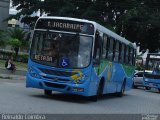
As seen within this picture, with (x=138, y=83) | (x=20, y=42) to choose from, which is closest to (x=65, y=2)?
(x=20, y=42)

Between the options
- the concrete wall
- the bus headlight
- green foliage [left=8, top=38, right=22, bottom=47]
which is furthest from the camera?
the concrete wall

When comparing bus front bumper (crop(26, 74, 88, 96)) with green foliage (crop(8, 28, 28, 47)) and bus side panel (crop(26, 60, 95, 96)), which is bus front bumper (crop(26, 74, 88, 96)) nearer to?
bus side panel (crop(26, 60, 95, 96))

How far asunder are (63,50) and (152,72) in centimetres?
2179

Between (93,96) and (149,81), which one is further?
(149,81)

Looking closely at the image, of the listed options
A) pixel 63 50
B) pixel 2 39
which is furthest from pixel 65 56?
pixel 2 39

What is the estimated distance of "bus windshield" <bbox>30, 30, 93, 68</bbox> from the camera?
19.6 metres

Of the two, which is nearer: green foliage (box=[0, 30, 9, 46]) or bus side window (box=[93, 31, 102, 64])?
bus side window (box=[93, 31, 102, 64])

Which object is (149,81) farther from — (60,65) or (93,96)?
(60,65)

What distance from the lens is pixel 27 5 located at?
64.2m

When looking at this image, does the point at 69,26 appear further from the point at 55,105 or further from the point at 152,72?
the point at 152,72

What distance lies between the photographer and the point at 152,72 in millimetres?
40500

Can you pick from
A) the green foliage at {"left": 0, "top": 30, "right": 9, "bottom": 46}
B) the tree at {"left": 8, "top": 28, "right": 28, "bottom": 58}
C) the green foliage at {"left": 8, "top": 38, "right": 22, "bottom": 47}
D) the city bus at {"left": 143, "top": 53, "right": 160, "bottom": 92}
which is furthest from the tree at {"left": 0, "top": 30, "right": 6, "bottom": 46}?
the city bus at {"left": 143, "top": 53, "right": 160, "bottom": 92}

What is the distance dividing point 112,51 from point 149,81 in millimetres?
17826

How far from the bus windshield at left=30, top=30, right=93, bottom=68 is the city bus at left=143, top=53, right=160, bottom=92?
20.8 meters
